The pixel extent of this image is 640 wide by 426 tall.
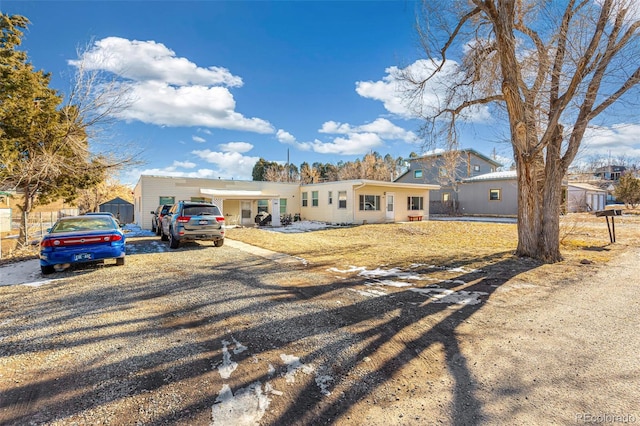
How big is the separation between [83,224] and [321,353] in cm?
741

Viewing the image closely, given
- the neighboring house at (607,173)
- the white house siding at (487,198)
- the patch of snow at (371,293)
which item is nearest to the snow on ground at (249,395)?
the patch of snow at (371,293)

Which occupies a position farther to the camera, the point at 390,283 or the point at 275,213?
the point at 275,213

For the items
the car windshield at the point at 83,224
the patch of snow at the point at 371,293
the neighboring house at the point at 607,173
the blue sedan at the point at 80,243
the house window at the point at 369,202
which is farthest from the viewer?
the neighboring house at the point at 607,173

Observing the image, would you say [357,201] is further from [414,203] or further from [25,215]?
[25,215]

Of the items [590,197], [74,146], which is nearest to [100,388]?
[74,146]

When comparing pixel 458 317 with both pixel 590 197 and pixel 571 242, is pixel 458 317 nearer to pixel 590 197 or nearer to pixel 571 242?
pixel 571 242

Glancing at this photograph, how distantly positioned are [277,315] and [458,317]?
2549 mm

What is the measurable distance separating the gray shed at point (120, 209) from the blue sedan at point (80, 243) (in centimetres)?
2405

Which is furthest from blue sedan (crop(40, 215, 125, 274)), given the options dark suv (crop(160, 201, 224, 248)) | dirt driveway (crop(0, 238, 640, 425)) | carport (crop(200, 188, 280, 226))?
carport (crop(200, 188, 280, 226))

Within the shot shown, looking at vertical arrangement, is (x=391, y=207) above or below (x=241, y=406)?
above

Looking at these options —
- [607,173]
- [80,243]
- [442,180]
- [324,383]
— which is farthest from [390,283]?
[607,173]

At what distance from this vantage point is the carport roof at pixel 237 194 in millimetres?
19953

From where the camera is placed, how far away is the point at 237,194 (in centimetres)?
2042

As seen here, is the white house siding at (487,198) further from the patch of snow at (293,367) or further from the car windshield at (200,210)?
the patch of snow at (293,367)
